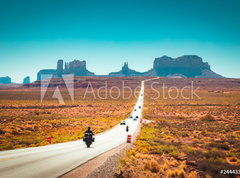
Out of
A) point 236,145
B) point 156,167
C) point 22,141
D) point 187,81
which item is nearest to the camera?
point 156,167

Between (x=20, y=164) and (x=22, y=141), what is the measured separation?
977 centimetres

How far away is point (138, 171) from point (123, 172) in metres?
1.53

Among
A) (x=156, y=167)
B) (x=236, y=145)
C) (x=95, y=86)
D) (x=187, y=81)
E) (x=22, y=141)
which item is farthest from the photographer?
(x=187, y=81)

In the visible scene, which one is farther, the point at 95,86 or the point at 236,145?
the point at 95,86

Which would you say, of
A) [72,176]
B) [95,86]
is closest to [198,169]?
[72,176]

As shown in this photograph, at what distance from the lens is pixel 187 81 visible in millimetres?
160125

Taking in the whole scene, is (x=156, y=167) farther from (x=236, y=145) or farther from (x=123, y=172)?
(x=236, y=145)

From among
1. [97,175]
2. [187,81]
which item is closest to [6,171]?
[97,175]

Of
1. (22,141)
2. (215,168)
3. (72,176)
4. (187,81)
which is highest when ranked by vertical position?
(187,81)

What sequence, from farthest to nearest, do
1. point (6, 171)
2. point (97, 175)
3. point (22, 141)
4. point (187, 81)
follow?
point (187, 81)
point (22, 141)
point (97, 175)
point (6, 171)

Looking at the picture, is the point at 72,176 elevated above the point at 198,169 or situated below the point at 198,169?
above

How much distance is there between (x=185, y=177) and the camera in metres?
8.86

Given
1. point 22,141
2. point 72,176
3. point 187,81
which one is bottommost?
point 22,141

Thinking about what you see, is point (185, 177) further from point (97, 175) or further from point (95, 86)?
point (95, 86)
